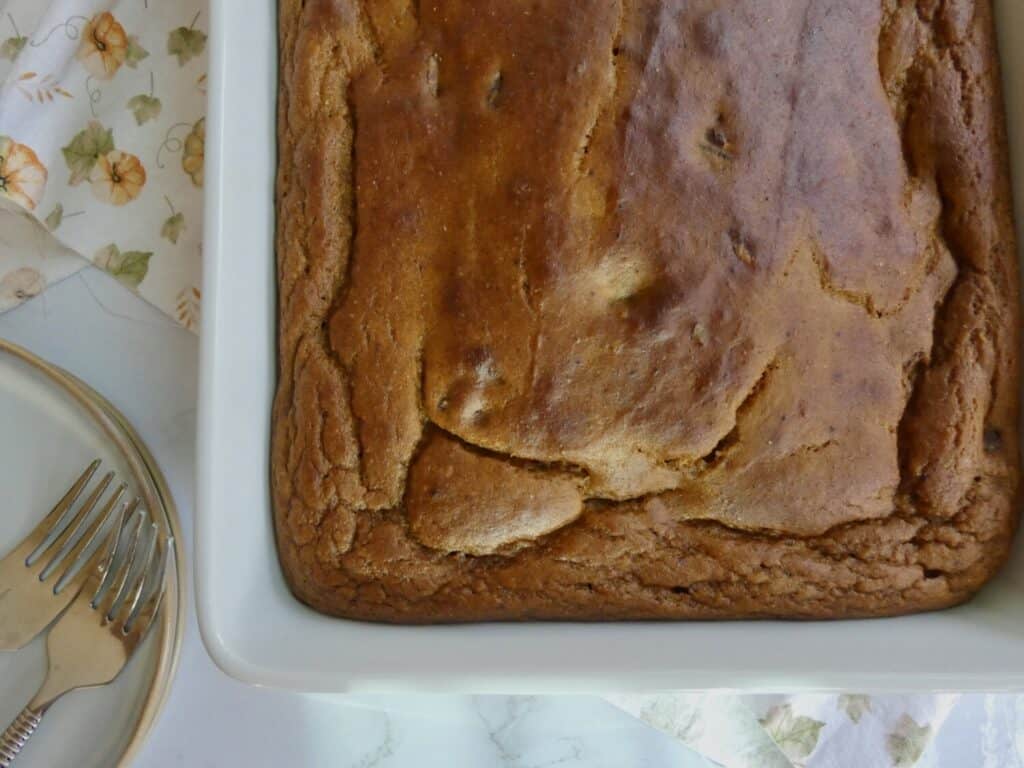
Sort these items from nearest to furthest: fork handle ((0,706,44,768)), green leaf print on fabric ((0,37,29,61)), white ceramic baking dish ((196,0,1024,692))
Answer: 1. white ceramic baking dish ((196,0,1024,692))
2. fork handle ((0,706,44,768))
3. green leaf print on fabric ((0,37,29,61))

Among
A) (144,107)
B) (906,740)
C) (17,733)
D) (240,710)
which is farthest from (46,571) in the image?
(906,740)

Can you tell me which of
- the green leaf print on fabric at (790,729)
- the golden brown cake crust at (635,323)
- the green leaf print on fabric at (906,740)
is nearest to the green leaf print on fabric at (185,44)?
the golden brown cake crust at (635,323)

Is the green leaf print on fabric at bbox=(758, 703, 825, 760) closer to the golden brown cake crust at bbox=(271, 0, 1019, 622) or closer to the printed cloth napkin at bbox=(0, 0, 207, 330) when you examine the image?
the golden brown cake crust at bbox=(271, 0, 1019, 622)

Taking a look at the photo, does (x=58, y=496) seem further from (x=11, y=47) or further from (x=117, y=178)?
(x=11, y=47)

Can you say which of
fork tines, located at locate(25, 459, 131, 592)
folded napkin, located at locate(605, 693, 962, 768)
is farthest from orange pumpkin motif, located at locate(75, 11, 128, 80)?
folded napkin, located at locate(605, 693, 962, 768)

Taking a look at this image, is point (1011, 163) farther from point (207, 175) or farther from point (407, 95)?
point (207, 175)

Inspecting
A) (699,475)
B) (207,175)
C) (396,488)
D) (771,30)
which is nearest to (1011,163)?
(771,30)
